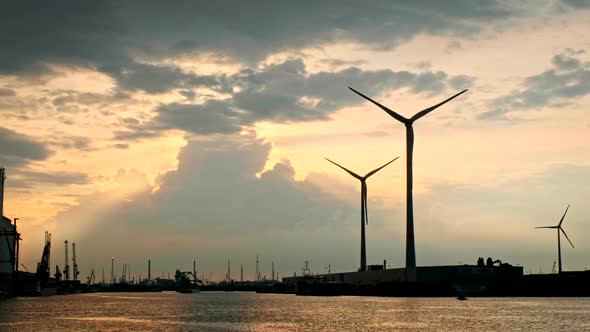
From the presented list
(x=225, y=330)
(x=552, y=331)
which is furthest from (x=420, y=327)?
(x=225, y=330)

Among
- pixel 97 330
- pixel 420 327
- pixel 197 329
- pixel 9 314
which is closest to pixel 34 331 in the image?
pixel 97 330

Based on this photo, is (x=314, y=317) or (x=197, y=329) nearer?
(x=197, y=329)

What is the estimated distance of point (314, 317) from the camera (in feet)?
579

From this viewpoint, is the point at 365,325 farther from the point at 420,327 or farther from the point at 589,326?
the point at 589,326

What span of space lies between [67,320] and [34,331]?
3468cm

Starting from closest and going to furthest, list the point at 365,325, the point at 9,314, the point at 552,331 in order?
the point at 552,331 < the point at 365,325 < the point at 9,314

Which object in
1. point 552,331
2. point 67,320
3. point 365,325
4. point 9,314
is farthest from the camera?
point 9,314

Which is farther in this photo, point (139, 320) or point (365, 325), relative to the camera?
point (139, 320)

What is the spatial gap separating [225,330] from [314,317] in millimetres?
40347

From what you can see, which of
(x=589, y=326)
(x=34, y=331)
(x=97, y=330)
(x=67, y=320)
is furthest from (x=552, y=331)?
(x=67, y=320)

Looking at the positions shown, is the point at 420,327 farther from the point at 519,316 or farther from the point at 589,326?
the point at 519,316

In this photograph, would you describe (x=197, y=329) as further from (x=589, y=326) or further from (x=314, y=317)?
(x=589, y=326)

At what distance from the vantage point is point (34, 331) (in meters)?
134

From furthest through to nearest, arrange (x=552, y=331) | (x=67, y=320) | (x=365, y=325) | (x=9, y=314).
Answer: (x=9, y=314)
(x=67, y=320)
(x=365, y=325)
(x=552, y=331)
